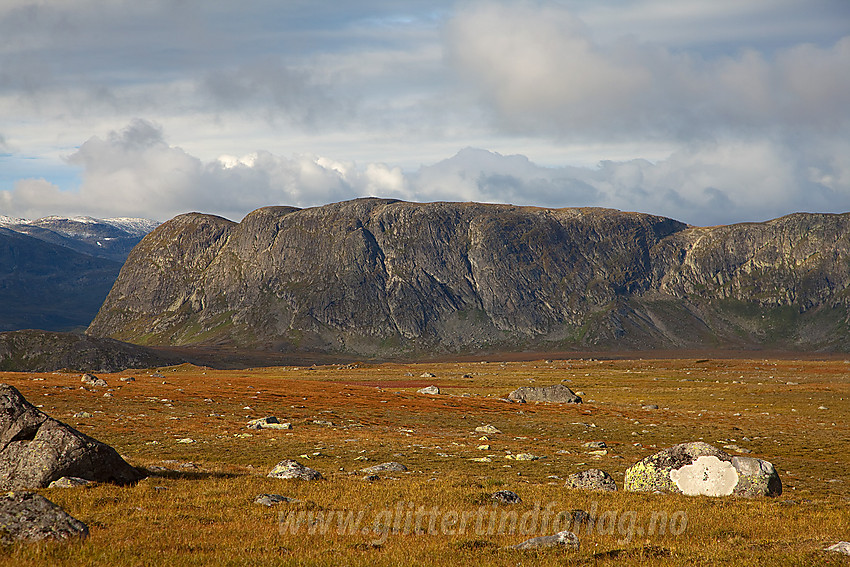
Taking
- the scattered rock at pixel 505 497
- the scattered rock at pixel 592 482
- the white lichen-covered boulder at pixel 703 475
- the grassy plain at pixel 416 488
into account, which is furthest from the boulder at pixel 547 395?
the scattered rock at pixel 505 497

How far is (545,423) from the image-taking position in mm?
65125

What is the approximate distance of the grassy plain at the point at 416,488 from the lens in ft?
51.3

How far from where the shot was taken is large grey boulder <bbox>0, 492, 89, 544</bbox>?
14992 millimetres

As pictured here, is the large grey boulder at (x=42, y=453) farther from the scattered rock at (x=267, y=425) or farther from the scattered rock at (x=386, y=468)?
the scattered rock at (x=267, y=425)

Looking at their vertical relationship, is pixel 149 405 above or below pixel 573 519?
below

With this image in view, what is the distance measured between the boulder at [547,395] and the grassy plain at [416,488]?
53.9ft

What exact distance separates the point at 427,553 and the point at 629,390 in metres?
109

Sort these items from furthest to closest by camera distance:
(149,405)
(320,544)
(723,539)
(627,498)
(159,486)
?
1. (149,405)
2. (627,498)
3. (159,486)
4. (723,539)
5. (320,544)

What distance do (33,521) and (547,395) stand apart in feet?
281

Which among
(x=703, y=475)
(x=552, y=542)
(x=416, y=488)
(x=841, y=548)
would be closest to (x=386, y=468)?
(x=416, y=488)

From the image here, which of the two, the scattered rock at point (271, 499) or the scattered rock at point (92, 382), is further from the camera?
the scattered rock at point (92, 382)

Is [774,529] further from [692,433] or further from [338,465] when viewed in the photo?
[692,433]

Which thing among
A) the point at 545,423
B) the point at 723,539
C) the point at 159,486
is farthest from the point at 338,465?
the point at 545,423

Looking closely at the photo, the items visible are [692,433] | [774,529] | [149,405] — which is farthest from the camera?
[149,405]
